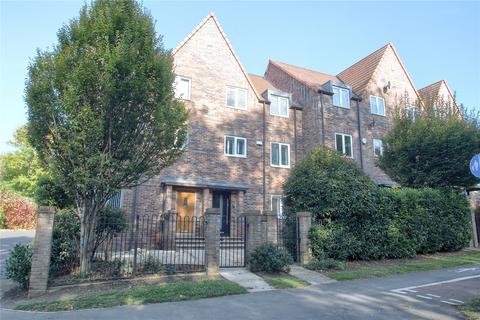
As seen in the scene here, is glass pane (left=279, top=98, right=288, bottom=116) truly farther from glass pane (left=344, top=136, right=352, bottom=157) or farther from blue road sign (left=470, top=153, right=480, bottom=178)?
blue road sign (left=470, top=153, right=480, bottom=178)

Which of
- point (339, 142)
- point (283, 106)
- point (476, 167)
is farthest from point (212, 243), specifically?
point (339, 142)

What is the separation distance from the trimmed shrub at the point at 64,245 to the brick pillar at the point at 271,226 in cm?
554

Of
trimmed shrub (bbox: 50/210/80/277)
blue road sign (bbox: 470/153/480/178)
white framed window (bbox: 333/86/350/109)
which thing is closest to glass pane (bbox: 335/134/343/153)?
white framed window (bbox: 333/86/350/109)

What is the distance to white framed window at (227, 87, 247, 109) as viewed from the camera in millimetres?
20766

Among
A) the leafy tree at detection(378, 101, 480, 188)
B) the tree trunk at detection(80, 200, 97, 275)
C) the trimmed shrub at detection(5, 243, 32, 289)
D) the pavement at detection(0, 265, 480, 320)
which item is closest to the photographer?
the pavement at detection(0, 265, 480, 320)

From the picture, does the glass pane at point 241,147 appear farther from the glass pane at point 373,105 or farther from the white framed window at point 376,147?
the glass pane at point 373,105

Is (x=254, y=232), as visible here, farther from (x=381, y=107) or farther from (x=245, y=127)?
(x=381, y=107)

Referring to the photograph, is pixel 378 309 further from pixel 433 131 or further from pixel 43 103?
pixel 433 131

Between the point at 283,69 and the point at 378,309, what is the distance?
71.0 ft

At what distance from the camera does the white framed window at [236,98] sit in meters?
20.8

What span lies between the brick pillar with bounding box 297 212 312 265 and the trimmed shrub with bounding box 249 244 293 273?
1.42m

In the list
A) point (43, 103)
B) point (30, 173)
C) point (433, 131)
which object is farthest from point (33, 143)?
point (30, 173)

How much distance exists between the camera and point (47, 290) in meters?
8.30

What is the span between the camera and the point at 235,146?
20.2 metres
